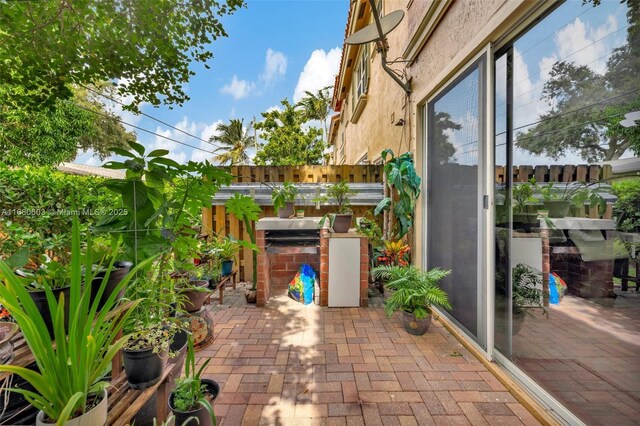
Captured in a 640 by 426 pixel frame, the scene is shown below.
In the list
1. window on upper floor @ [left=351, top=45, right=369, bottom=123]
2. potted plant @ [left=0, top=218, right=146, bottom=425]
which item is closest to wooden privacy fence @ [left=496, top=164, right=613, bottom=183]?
potted plant @ [left=0, top=218, right=146, bottom=425]

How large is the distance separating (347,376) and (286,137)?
12053mm

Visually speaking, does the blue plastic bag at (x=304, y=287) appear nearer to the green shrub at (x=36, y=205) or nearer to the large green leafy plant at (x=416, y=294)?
the large green leafy plant at (x=416, y=294)

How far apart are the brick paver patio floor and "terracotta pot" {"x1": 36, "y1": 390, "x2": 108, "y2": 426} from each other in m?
0.84

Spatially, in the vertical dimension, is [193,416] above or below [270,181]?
below

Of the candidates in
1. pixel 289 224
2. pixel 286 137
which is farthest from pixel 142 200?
pixel 286 137

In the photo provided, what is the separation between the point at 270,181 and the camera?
14.1ft

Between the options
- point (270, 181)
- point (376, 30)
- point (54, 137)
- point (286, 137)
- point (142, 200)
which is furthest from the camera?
point (286, 137)

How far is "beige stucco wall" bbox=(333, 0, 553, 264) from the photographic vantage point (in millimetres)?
1895

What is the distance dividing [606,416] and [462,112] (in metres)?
2.13

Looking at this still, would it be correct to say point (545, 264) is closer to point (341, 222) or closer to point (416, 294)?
point (416, 294)

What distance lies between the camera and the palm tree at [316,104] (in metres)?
15.5

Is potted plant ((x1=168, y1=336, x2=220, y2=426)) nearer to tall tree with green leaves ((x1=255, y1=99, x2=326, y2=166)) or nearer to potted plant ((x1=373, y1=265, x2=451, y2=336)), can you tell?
potted plant ((x1=373, y1=265, x2=451, y2=336))

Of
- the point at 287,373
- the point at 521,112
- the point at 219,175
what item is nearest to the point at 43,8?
the point at 219,175

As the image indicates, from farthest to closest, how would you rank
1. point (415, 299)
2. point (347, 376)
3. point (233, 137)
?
point (233, 137), point (415, 299), point (347, 376)
